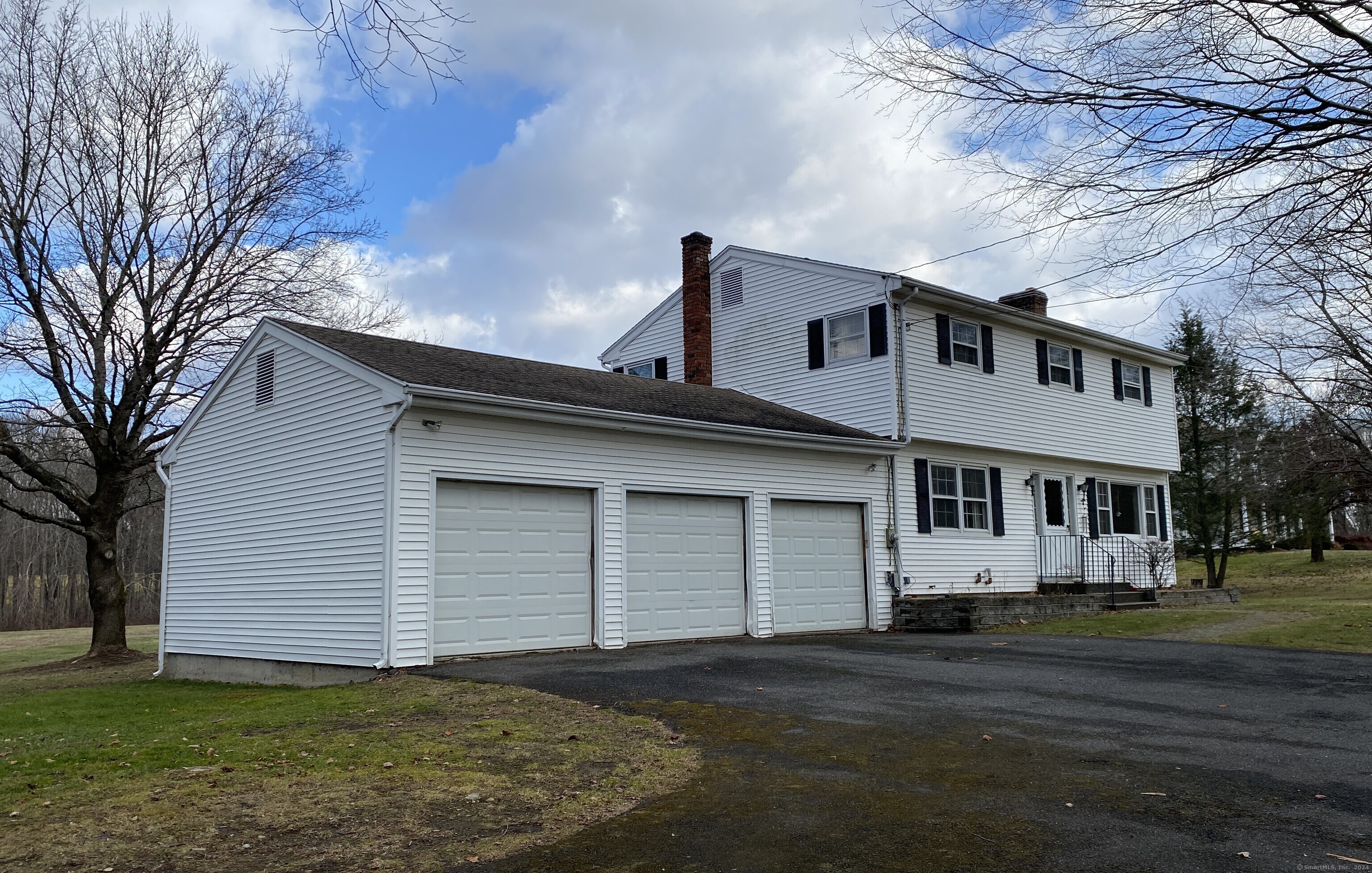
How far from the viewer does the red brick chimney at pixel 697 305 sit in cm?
2170

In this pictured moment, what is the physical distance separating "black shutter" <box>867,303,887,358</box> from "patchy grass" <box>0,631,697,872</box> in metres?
11.1

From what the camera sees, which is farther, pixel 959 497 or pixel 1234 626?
pixel 959 497

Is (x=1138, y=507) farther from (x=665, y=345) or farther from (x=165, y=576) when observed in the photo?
(x=165, y=576)

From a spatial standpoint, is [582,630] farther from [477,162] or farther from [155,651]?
[155,651]

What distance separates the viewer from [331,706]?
372 inches

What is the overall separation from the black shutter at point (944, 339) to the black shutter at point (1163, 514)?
9678 mm

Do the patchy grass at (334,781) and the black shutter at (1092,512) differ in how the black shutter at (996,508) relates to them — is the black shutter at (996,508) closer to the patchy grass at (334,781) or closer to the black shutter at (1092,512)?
the black shutter at (1092,512)

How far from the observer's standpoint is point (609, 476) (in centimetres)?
1432

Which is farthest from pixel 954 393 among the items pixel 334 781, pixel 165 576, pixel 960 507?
pixel 334 781

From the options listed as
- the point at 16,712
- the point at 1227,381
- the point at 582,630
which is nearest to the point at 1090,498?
the point at 1227,381

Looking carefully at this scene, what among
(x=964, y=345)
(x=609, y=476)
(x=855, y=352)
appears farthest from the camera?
(x=964, y=345)

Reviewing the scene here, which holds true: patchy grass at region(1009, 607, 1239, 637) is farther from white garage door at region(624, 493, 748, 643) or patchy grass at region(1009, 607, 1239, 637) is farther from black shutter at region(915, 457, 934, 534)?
white garage door at region(624, 493, 748, 643)

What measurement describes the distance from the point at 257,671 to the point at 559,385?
6.23m

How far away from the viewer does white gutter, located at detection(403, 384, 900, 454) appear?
12477 millimetres
